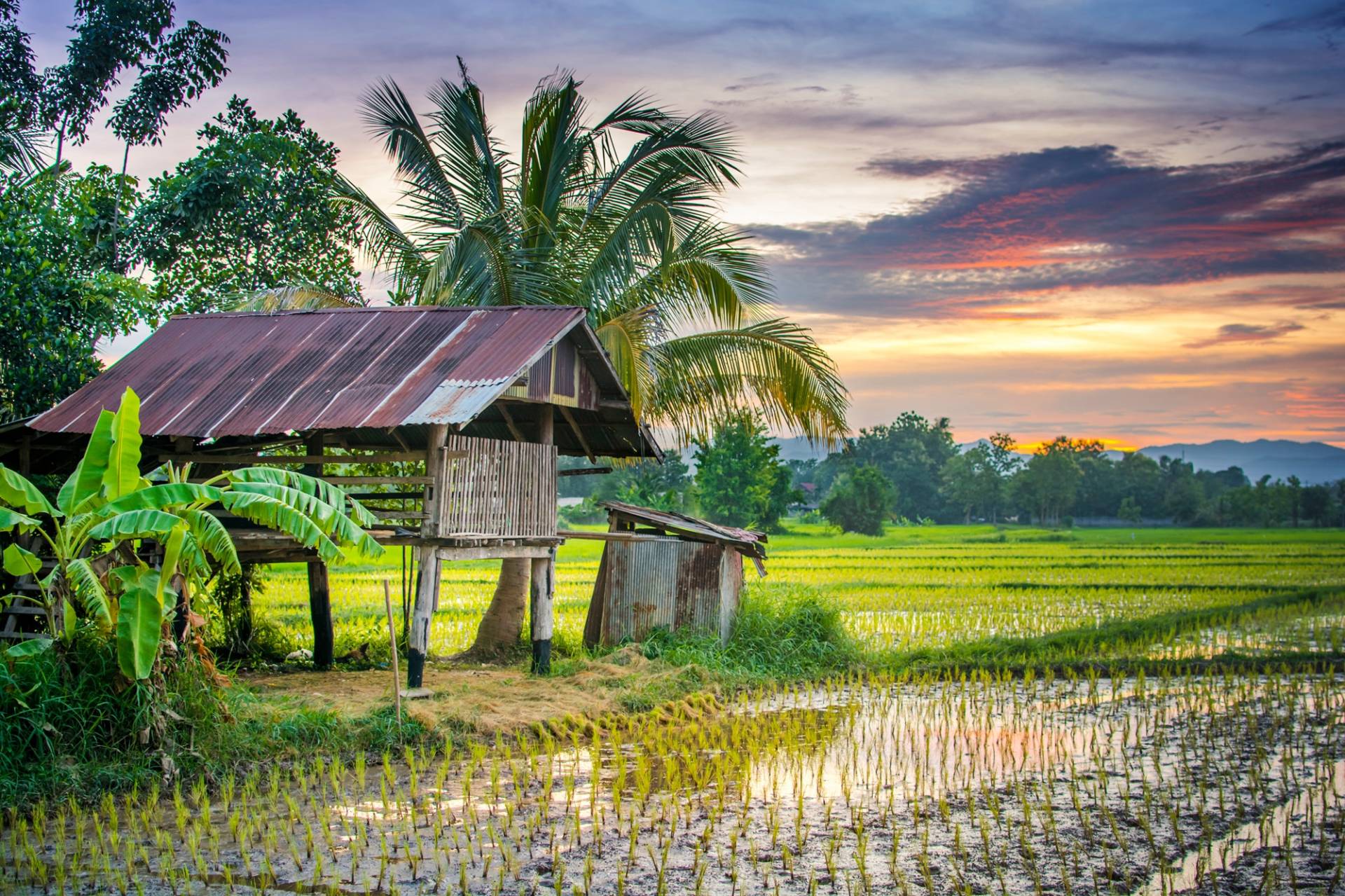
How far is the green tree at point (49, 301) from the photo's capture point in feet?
40.8

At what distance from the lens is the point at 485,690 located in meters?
10.6

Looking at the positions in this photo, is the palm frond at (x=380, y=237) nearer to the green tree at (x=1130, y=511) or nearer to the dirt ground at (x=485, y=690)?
the dirt ground at (x=485, y=690)

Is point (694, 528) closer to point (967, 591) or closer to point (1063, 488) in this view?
point (967, 591)

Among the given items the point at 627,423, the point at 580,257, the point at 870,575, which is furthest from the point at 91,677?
the point at 870,575

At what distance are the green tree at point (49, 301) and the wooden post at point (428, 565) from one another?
5.20m

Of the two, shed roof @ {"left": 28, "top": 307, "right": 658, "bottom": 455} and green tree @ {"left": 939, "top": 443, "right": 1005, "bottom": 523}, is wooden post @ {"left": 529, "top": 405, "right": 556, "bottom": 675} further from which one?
green tree @ {"left": 939, "top": 443, "right": 1005, "bottom": 523}

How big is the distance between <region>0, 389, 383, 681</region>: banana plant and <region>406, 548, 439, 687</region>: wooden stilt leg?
1729 mm

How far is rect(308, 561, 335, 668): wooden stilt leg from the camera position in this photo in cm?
1288

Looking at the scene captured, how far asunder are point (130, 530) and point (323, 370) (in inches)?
152

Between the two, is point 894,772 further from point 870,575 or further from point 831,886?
point 870,575

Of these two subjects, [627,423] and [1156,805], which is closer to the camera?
[1156,805]

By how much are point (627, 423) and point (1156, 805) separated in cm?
752

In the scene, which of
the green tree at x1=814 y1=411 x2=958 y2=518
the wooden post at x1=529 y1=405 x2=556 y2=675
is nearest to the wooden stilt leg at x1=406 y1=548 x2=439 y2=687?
the wooden post at x1=529 y1=405 x2=556 y2=675

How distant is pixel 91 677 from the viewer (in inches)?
303
